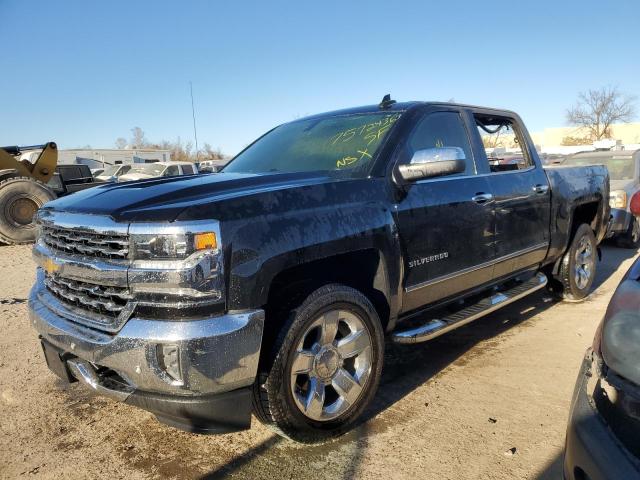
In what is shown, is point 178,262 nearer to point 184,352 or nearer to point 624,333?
point 184,352

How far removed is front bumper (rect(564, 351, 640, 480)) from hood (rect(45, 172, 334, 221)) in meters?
1.63

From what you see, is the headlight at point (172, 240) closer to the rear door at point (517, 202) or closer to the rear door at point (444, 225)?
the rear door at point (444, 225)

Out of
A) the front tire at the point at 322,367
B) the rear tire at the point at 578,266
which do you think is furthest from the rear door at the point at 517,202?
the front tire at the point at 322,367

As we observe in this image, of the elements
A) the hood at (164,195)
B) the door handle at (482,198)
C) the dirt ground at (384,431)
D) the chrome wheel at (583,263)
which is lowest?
the dirt ground at (384,431)

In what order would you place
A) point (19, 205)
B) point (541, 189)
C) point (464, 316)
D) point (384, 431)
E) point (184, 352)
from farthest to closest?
point (19, 205) → point (541, 189) → point (464, 316) → point (384, 431) → point (184, 352)

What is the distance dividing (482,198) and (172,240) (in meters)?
2.45

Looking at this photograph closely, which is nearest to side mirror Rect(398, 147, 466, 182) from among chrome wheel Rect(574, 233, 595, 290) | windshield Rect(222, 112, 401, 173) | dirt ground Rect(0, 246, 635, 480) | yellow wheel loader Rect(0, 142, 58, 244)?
windshield Rect(222, 112, 401, 173)

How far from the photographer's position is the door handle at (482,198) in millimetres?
3712

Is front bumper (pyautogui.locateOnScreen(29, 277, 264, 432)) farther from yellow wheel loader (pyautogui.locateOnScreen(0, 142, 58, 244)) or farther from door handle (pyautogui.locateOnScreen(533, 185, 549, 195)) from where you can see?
yellow wheel loader (pyautogui.locateOnScreen(0, 142, 58, 244))

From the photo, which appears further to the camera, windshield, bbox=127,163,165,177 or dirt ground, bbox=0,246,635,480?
windshield, bbox=127,163,165,177

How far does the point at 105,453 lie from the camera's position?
2.78m

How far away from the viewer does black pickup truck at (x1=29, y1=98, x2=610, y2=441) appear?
223cm

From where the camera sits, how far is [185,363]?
2.17 meters

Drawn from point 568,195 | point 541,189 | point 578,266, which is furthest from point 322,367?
point 578,266
